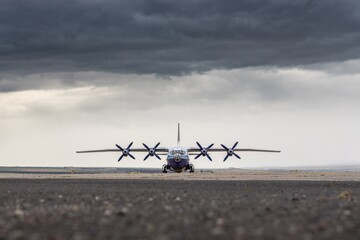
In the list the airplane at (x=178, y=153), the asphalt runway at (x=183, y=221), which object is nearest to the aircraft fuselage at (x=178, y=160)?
the airplane at (x=178, y=153)

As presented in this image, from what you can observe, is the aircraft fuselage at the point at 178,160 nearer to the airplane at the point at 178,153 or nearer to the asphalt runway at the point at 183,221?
the airplane at the point at 178,153

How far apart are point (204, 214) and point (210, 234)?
5.21 metres

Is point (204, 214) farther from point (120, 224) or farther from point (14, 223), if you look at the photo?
point (14, 223)

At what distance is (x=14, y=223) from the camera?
1916cm

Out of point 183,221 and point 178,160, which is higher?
point 178,160

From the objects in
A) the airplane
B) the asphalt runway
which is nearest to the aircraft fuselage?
the airplane

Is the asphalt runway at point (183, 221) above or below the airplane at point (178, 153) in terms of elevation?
below

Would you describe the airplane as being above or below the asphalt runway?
above

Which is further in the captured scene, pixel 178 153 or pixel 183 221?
pixel 178 153

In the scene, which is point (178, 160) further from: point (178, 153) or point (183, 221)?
point (183, 221)

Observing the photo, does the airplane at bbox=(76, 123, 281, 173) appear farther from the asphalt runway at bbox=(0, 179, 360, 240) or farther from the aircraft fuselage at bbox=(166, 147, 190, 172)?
the asphalt runway at bbox=(0, 179, 360, 240)

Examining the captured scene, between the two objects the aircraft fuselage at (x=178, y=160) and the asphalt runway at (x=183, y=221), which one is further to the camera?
the aircraft fuselage at (x=178, y=160)

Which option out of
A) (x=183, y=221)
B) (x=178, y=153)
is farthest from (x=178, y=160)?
(x=183, y=221)

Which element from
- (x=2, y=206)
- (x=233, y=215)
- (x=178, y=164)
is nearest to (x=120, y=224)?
(x=233, y=215)
